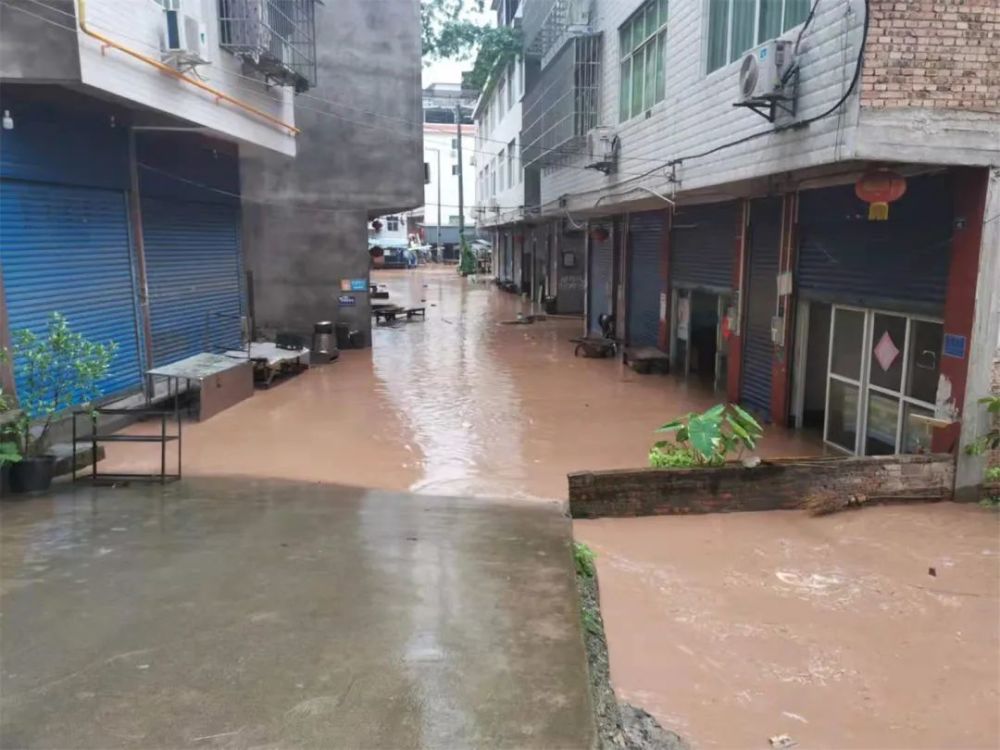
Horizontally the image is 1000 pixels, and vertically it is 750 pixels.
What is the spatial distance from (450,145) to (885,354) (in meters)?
63.8

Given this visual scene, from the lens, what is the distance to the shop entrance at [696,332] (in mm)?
15172

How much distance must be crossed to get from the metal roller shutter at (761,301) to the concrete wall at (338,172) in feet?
31.9

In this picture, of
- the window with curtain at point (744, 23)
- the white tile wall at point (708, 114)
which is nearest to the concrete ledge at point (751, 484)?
the white tile wall at point (708, 114)

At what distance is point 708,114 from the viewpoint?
10422 mm

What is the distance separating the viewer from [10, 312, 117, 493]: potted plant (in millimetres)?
7188

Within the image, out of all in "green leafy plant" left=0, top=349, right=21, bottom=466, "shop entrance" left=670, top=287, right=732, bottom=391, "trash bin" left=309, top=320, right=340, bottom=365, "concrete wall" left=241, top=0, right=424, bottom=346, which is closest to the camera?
"green leafy plant" left=0, top=349, right=21, bottom=466

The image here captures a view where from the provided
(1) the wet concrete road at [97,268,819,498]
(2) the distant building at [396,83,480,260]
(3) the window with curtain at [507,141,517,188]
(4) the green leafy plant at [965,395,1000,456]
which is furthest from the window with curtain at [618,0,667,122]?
(2) the distant building at [396,83,480,260]

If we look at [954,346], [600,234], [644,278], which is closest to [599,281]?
[600,234]

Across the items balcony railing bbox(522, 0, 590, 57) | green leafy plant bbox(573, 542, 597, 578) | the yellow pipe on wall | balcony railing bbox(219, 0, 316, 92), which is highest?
balcony railing bbox(522, 0, 590, 57)

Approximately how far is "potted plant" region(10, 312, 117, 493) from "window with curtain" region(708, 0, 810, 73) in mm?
8116

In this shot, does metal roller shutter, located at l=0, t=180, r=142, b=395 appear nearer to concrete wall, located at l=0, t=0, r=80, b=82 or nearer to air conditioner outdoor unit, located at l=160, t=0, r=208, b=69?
concrete wall, located at l=0, t=0, r=80, b=82

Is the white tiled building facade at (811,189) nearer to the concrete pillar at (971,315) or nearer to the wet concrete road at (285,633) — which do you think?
the concrete pillar at (971,315)

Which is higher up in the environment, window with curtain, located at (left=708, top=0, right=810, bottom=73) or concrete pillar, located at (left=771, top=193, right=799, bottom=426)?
window with curtain, located at (left=708, top=0, right=810, bottom=73)

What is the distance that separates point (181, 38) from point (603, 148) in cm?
825
